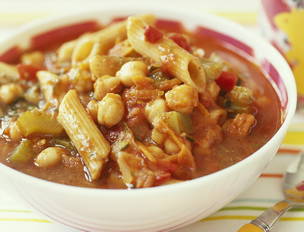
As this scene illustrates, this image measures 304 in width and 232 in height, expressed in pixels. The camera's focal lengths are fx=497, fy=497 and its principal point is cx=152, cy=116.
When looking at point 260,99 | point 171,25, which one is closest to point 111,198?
point 260,99

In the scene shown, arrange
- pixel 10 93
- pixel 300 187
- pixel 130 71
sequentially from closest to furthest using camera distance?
pixel 130 71 < pixel 300 187 < pixel 10 93

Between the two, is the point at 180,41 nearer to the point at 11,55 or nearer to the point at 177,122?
the point at 177,122

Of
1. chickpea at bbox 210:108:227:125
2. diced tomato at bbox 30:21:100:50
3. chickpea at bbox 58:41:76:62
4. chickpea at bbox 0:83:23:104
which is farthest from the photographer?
diced tomato at bbox 30:21:100:50

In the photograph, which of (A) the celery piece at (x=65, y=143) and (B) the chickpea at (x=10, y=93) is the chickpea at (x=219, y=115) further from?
(B) the chickpea at (x=10, y=93)

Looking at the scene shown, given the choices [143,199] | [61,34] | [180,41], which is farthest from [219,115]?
[61,34]

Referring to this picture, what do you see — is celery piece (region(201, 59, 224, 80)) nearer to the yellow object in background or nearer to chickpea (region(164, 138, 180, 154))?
chickpea (region(164, 138, 180, 154))

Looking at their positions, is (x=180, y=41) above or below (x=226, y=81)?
above

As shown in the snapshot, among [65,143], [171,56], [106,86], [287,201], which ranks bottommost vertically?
[287,201]

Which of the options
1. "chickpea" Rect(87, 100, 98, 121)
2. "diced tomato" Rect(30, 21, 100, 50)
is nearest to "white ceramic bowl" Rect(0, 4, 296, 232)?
"chickpea" Rect(87, 100, 98, 121)

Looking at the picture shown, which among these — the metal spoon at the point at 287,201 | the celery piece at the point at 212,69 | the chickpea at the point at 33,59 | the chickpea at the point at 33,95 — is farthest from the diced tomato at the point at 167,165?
the chickpea at the point at 33,59
